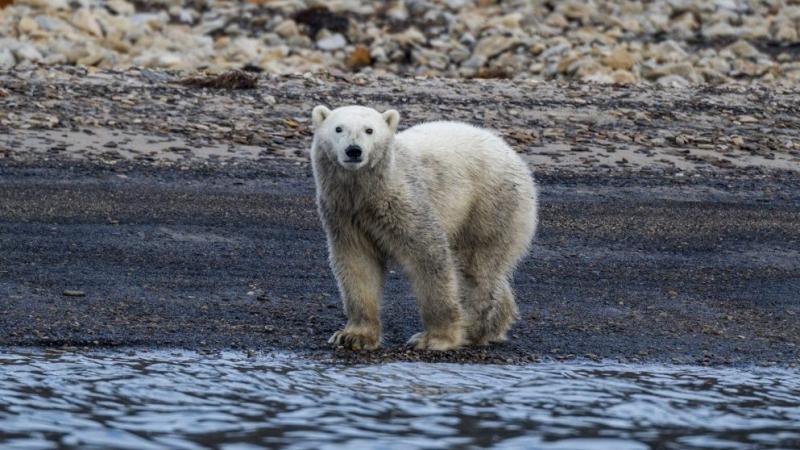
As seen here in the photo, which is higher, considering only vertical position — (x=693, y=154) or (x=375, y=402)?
(x=693, y=154)

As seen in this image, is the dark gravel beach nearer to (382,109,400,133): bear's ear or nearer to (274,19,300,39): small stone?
(382,109,400,133): bear's ear

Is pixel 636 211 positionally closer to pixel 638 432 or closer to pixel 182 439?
pixel 638 432

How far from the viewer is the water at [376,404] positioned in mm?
6961

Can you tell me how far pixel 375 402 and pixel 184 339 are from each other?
1560 millimetres

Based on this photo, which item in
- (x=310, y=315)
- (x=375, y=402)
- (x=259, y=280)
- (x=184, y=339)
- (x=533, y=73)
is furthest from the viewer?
(x=533, y=73)

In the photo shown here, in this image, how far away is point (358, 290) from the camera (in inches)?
327

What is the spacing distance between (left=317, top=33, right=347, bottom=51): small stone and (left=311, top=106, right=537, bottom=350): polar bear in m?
13.1

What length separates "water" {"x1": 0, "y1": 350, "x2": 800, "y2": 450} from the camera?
6.96 m

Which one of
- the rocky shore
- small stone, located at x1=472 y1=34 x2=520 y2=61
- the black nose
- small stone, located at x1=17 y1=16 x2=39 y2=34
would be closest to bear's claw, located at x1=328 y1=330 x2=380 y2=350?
the black nose

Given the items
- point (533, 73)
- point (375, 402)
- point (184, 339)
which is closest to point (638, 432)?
point (375, 402)

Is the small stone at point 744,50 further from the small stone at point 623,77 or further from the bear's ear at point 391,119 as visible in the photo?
the bear's ear at point 391,119

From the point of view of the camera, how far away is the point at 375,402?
750 centimetres

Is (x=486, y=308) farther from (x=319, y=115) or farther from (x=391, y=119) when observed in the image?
(x=319, y=115)

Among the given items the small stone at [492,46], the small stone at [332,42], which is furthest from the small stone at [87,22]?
the small stone at [492,46]
